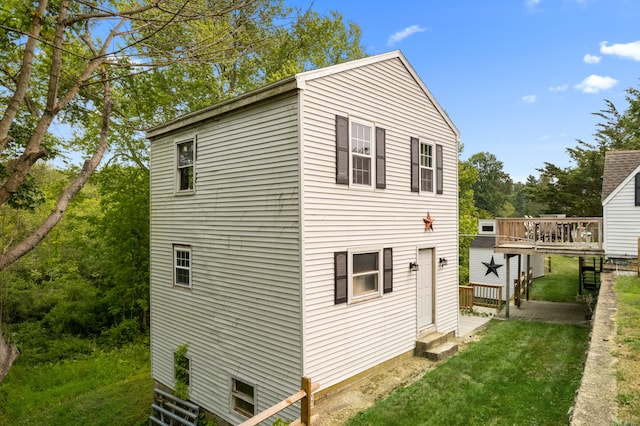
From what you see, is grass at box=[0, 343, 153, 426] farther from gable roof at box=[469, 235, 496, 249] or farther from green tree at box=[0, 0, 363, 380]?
gable roof at box=[469, 235, 496, 249]

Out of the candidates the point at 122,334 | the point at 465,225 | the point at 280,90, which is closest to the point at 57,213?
the point at 280,90

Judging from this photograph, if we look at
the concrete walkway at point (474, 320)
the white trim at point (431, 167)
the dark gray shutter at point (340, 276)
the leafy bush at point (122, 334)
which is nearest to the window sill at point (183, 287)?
the dark gray shutter at point (340, 276)

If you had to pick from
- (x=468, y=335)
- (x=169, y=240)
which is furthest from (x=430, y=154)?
(x=169, y=240)

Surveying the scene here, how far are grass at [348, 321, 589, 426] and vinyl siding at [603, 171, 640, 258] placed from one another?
6150 mm

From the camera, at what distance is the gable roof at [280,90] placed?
21.4 feet

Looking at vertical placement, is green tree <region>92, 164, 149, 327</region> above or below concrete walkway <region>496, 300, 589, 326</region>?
above

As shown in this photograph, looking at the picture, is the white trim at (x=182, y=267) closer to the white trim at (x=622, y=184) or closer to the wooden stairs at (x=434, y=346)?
the wooden stairs at (x=434, y=346)

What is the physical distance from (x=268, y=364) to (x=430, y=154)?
711 centimetres

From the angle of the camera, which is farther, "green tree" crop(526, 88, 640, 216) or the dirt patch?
"green tree" crop(526, 88, 640, 216)

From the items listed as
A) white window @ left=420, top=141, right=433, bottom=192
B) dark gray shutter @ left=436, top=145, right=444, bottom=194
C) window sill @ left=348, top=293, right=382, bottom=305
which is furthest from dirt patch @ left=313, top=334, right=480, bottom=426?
dark gray shutter @ left=436, top=145, right=444, bottom=194

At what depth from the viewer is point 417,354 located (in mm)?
9336

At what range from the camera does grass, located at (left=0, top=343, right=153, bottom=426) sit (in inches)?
434

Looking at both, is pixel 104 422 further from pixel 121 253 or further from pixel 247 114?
pixel 247 114

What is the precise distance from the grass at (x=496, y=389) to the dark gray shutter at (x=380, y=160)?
450 centimetres
